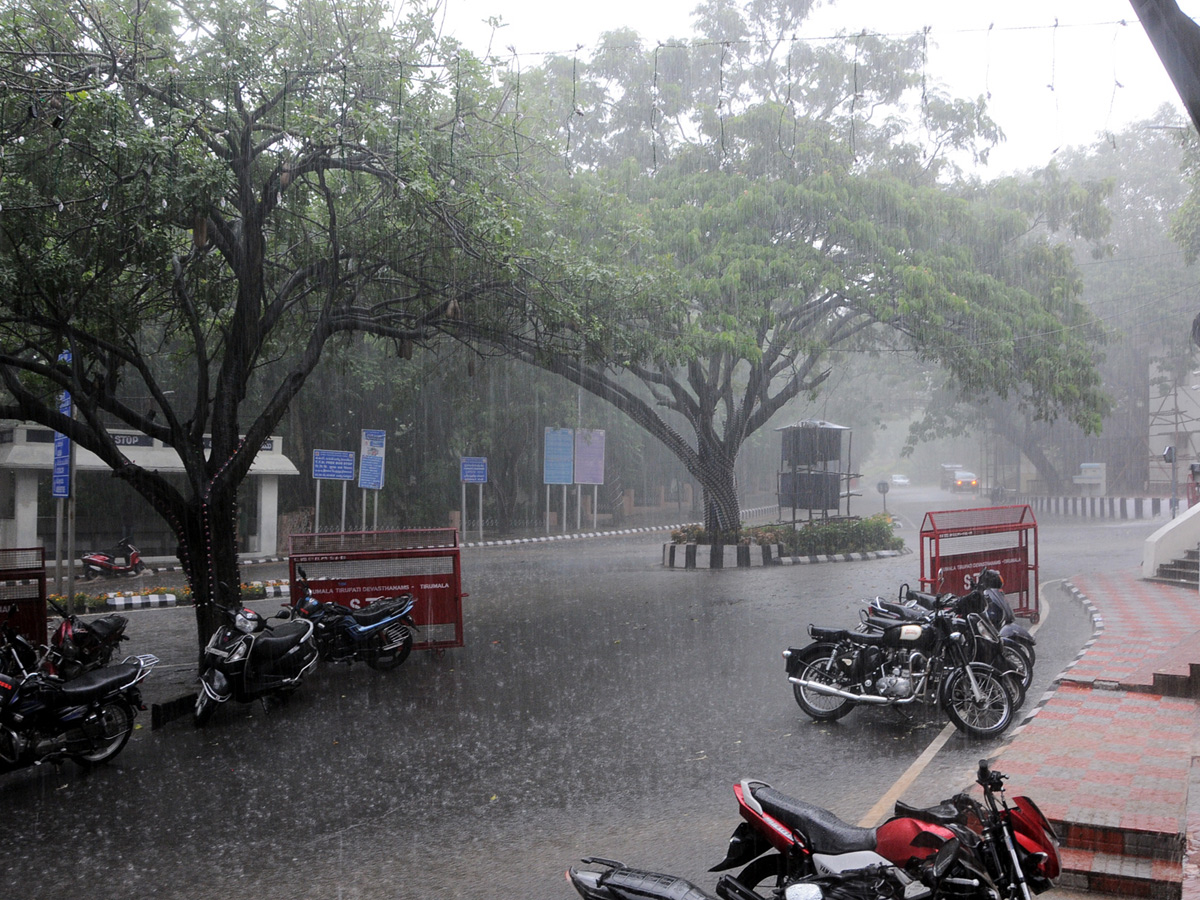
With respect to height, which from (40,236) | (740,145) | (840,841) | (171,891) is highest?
(740,145)

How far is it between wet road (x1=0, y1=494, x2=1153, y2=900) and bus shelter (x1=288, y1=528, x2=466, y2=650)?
483mm

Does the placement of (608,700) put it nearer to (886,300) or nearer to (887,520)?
(886,300)

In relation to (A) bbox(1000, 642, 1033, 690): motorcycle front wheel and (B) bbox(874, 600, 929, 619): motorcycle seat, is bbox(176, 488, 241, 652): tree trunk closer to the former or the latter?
(B) bbox(874, 600, 929, 619): motorcycle seat

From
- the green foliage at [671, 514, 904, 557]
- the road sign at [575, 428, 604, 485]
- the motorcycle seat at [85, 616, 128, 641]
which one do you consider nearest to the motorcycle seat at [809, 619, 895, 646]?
the motorcycle seat at [85, 616, 128, 641]

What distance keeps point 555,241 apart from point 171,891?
973cm

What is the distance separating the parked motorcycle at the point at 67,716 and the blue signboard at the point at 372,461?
16279 mm

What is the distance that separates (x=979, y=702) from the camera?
23.3ft

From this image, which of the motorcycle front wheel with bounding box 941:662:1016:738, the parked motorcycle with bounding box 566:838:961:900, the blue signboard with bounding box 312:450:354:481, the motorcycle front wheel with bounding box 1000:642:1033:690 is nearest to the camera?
the parked motorcycle with bounding box 566:838:961:900

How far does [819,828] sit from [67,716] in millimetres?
5688

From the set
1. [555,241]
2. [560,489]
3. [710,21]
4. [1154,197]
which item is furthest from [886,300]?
[1154,197]

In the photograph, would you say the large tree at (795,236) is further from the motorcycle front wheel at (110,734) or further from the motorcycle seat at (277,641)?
the motorcycle front wheel at (110,734)

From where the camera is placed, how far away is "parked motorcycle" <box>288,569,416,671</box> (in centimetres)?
978

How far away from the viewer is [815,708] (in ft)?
25.5

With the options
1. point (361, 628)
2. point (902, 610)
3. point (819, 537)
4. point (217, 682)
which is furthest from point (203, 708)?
point (819, 537)
